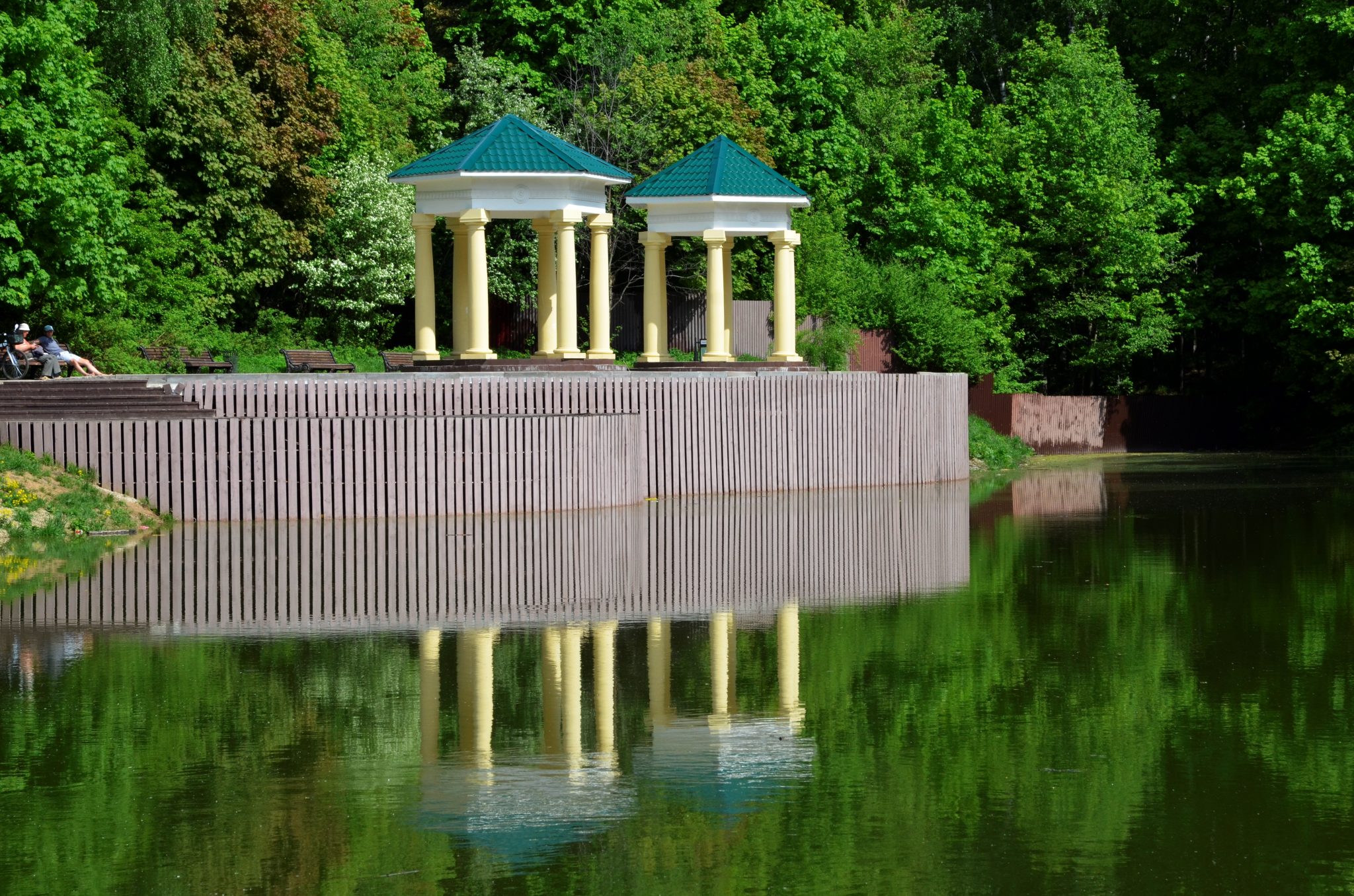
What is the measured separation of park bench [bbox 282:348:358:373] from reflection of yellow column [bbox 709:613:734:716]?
20.9 metres

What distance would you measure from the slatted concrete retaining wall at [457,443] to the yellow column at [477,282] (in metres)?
4.37

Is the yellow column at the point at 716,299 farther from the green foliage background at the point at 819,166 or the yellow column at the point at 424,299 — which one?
the green foliage background at the point at 819,166

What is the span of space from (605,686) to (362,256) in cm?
3510

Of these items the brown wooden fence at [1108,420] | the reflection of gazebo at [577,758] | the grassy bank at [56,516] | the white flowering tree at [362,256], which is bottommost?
the reflection of gazebo at [577,758]

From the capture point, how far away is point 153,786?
35.1 ft

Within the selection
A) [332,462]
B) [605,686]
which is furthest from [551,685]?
[332,462]

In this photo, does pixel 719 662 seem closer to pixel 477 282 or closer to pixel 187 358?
pixel 477 282

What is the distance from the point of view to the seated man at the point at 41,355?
29.6 m

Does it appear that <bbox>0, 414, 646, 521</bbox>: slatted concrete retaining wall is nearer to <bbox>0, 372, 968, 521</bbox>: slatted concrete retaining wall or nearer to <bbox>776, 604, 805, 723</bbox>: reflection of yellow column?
<bbox>0, 372, 968, 521</bbox>: slatted concrete retaining wall

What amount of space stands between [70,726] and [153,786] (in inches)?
75.9

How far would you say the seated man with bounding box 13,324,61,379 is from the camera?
29.6 m

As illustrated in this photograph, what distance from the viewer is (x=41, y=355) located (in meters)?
30.1

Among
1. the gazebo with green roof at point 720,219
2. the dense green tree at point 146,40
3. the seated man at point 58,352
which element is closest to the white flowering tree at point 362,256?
the dense green tree at point 146,40

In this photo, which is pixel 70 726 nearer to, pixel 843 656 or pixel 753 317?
pixel 843 656
